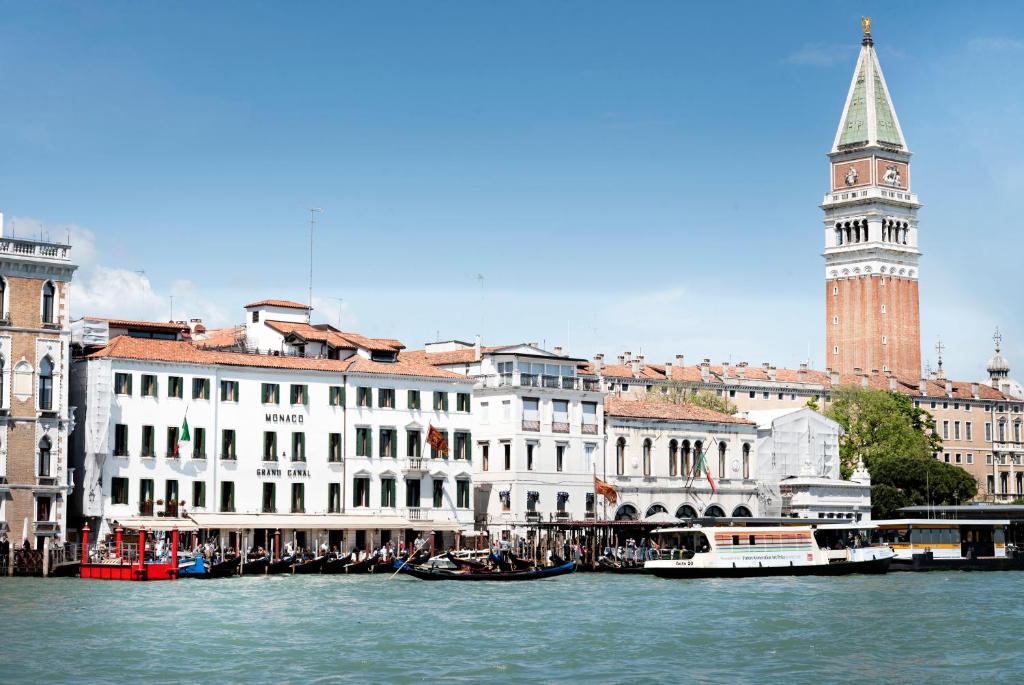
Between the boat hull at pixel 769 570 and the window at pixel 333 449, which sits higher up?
the window at pixel 333 449

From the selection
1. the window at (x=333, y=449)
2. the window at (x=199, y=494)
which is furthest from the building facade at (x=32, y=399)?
the window at (x=333, y=449)

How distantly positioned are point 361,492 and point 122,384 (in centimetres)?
1098

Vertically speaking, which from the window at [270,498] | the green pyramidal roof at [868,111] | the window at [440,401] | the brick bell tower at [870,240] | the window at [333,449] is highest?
the green pyramidal roof at [868,111]

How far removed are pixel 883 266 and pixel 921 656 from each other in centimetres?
10360

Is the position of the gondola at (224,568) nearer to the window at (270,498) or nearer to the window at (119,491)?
the window at (119,491)

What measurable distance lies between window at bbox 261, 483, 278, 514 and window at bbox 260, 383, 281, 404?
324 centimetres

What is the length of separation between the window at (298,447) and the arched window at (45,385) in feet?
33.3

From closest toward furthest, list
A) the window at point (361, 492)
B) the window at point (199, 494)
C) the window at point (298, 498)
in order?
the window at point (199, 494) < the window at point (298, 498) < the window at point (361, 492)

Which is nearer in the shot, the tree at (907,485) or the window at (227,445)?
the window at (227,445)

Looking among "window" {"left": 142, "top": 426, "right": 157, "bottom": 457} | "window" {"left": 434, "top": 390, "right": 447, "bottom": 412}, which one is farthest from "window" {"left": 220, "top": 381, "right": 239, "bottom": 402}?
"window" {"left": 434, "top": 390, "right": 447, "bottom": 412}

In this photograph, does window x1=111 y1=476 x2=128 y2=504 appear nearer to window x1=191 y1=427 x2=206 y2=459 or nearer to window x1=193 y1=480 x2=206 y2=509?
window x1=193 y1=480 x2=206 y2=509

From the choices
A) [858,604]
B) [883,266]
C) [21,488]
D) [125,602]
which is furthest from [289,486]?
[883,266]

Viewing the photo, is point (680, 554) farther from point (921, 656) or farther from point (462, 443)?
point (921, 656)

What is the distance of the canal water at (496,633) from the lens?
36.7 metres
